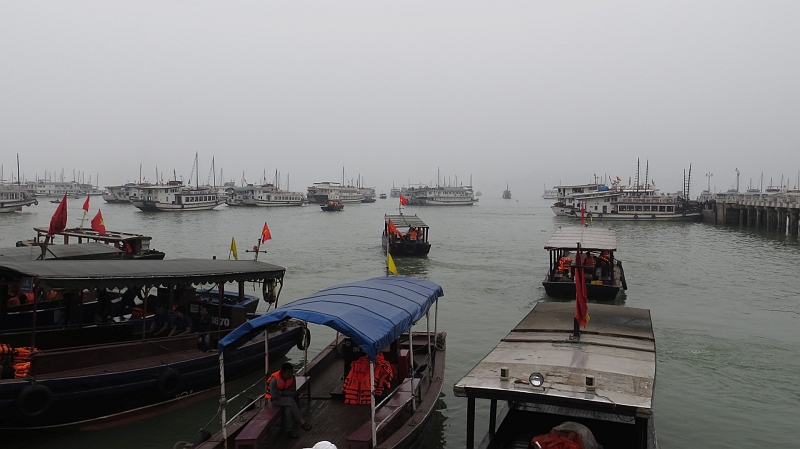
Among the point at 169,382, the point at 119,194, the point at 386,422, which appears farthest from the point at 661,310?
the point at 119,194

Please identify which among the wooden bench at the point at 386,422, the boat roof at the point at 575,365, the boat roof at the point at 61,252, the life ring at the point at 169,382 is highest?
the boat roof at the point at 61,252

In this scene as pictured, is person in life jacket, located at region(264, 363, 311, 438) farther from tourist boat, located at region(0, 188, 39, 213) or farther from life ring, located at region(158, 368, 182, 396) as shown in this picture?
tourist boat, located at region(0, 188, 39, 213)

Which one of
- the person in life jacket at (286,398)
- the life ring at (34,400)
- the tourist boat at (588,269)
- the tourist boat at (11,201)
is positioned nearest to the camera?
the person in life jacket at (286,398)

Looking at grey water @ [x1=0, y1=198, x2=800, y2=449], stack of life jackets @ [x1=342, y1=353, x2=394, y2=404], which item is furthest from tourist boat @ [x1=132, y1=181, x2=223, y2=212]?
stack of life jackets @ [x1=342, y1=353, x2=394, y2=404]

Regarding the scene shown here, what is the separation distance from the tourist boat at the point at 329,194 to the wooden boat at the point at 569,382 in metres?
100

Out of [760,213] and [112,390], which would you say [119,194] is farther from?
[112,390]

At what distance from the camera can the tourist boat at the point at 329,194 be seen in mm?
113875

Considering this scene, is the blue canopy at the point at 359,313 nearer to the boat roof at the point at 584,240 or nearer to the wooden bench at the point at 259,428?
the wooden bench at the point at 259,428

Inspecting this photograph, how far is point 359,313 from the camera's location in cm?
735

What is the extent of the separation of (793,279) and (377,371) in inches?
928

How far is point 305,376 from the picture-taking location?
29.1 ft

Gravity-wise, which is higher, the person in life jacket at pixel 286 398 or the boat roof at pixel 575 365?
the boat roof at pixel 575 365

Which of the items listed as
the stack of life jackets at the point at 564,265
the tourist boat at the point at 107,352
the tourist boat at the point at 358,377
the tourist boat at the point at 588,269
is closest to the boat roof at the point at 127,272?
the tourist boat at the point at 107,352

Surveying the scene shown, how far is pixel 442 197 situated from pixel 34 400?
340ft
